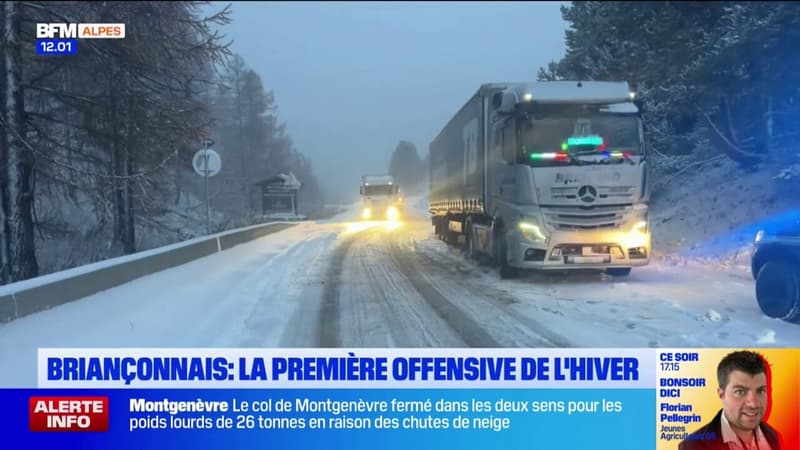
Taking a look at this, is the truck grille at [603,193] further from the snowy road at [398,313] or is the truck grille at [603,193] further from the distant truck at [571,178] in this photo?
the snowy road at [398,313]

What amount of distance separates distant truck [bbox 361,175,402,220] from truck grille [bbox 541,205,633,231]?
111ft

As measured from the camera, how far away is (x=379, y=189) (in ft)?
143

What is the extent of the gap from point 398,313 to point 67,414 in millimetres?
4273

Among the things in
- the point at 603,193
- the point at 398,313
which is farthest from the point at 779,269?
the point at 398,313

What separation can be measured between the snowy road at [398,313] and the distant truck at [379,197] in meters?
32.2

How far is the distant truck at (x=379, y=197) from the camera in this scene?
4325 cm

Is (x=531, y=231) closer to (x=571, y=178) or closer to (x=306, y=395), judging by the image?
(x=571, y=178)

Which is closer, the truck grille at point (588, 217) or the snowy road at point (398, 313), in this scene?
the snowy road at point (398, 313)

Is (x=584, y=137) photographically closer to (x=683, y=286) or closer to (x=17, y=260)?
(x=683, y=286)

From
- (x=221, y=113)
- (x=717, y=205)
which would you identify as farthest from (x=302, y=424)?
(x=221, y=113)

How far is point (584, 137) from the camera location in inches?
357

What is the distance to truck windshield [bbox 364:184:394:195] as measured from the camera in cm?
4338

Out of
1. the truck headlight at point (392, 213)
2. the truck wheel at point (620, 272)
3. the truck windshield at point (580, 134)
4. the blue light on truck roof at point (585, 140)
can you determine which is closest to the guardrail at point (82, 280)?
the truck windshield at point (580, 134)

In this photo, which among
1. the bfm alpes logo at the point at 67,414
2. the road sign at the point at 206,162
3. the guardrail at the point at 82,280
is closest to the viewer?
the bfm alpes logo at the point at 67,414
